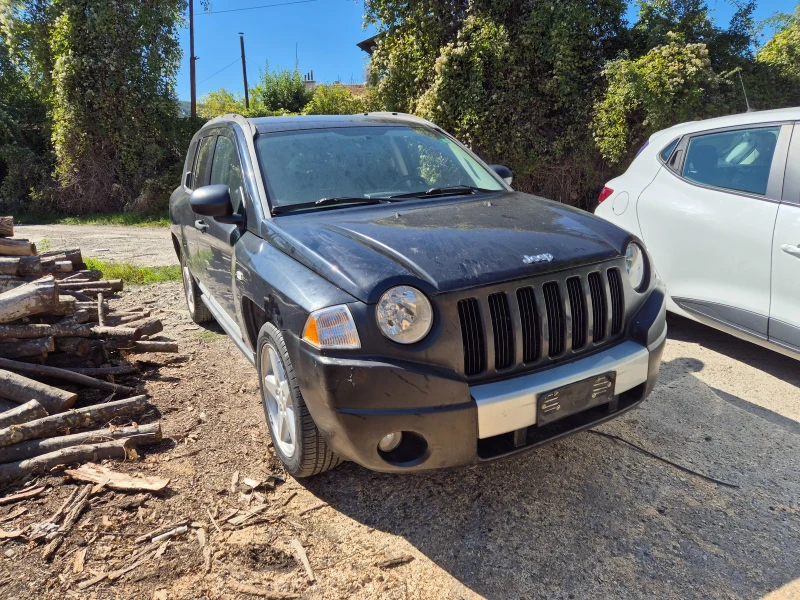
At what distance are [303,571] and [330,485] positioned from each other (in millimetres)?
615

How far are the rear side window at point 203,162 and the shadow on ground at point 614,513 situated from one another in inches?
106

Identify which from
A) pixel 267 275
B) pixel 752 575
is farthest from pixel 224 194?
pixel 752 575

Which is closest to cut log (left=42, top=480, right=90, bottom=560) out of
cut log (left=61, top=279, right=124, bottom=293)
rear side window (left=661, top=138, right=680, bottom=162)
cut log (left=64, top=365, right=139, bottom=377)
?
cut log (left=64, top=365, right=139, bottom=377)

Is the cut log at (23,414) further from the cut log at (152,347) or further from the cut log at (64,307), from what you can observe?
the cut log at (152,347)

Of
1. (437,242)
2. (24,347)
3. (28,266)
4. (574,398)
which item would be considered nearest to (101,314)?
(28,266)

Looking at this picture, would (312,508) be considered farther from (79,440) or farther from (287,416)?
(79,440)

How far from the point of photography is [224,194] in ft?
10.8

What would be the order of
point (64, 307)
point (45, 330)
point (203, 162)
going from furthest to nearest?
point (203, 162), point (64, 307), point (45, 330)

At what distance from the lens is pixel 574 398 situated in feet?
8.21

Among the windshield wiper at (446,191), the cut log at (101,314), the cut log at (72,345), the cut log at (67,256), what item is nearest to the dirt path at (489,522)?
the cut log at (72,345)

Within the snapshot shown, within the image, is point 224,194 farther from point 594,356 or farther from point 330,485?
point 594,356

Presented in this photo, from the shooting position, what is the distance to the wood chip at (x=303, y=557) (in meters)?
2.34

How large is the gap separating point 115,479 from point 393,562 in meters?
1.52

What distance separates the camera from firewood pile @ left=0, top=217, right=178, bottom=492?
3.11 metres
